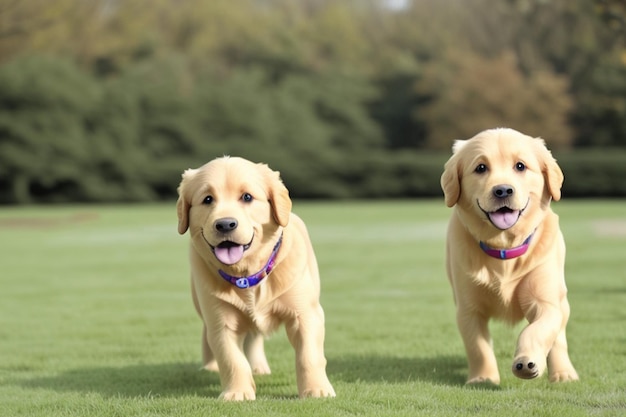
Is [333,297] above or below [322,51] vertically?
below

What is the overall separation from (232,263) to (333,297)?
6427 mm

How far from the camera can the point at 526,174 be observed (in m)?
5.51

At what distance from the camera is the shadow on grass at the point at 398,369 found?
20.3 feet

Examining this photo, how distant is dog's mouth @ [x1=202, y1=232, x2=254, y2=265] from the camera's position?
17.1 feet

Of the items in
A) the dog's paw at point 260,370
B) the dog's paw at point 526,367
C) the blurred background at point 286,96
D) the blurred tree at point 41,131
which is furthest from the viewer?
the blurred background at point 286,96

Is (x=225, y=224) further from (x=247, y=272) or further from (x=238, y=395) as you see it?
(x=238, y=395)

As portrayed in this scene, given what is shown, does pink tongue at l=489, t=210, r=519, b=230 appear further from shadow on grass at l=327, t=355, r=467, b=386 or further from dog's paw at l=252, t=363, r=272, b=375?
dog's paw at l=252, t=363, r=272, b=375

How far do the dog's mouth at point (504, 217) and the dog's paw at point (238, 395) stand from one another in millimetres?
1607

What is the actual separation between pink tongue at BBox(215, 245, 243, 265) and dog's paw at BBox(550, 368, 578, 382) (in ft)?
6.76

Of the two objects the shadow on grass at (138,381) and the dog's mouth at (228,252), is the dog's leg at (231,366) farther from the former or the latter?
the dog's mouth at (228,252)

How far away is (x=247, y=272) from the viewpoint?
215 inches

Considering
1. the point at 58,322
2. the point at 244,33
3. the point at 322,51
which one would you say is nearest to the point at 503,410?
the point at 58,322

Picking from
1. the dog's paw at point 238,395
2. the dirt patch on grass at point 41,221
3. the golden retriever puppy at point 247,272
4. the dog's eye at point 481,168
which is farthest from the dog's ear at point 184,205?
the dirt patch on grass at point 41,221

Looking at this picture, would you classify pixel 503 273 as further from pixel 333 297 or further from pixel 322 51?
pixel 322 51
